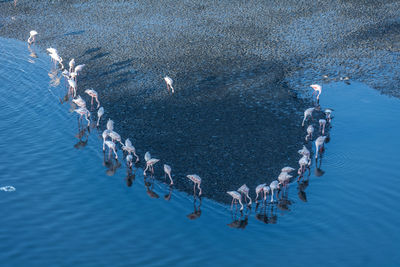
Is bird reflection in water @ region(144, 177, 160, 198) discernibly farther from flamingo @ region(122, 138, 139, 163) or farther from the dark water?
flamingo @ region(122, 138, 139, 163)

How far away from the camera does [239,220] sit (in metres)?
11.0

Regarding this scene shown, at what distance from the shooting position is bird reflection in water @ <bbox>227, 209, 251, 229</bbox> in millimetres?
10883

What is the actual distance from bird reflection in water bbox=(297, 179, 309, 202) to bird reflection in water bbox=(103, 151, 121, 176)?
17.0 ft

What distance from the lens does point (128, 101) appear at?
1653 cm

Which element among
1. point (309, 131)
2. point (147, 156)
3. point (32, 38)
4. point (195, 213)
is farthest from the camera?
point (32, 38)

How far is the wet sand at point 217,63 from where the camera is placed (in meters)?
13.8

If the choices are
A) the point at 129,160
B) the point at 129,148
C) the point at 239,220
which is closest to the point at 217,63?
the point at 129,148

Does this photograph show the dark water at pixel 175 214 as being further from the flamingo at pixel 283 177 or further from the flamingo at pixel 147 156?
the flamingo at pixel 147 156

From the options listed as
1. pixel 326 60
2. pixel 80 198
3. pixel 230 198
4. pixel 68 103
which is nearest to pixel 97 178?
pixel 80 198

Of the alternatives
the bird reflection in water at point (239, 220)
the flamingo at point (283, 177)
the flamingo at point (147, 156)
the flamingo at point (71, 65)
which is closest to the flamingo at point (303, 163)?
the flamingo at point (283, 177)

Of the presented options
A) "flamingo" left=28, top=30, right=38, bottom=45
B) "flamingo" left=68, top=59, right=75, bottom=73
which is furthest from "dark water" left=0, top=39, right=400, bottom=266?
"flamingo" left=28, top=30, right=38, bottom=45

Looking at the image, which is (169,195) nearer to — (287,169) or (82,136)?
(287,169)

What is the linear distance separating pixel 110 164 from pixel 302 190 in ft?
18.2

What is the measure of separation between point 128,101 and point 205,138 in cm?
385
